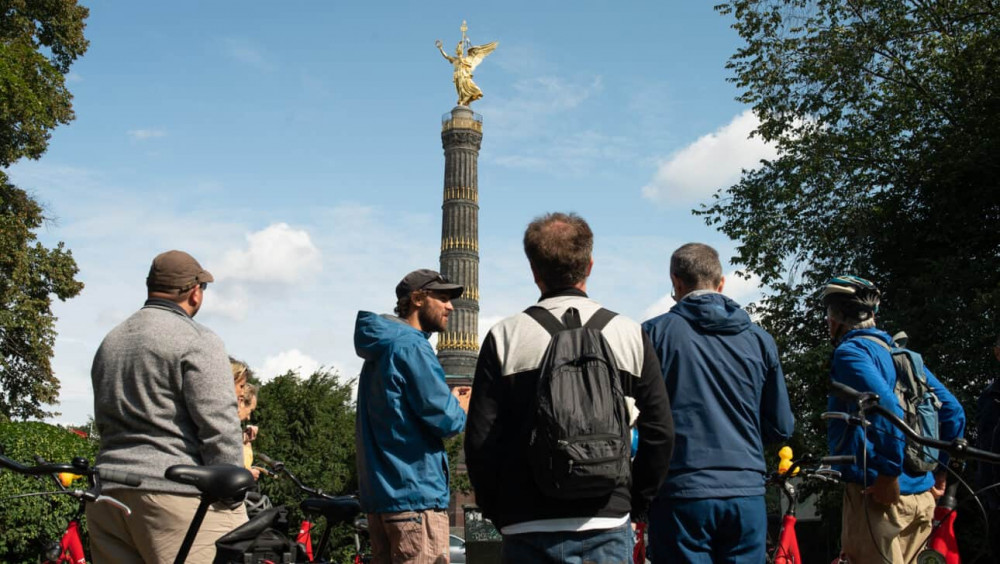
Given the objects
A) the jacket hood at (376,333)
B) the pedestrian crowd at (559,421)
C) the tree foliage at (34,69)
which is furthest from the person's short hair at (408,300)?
the tree foliage at (34,69)

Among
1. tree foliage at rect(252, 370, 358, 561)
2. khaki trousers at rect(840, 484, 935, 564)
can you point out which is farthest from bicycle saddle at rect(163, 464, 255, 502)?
tree foliage at rect(252, 370, 358, 561)

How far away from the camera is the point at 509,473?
10.4 ft

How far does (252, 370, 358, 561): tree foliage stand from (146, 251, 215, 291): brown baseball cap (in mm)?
9967

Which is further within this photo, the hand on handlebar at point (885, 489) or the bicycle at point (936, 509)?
the hand on handlebar at point (885, 489)

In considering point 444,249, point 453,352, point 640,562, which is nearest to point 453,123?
point 444,249

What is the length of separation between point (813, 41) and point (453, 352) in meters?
23.8

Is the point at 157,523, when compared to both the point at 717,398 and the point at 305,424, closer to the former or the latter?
the point at 717,398

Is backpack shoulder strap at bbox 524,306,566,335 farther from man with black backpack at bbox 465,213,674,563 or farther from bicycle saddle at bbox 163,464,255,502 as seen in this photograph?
bicycle saddle at bbox 163,464,255,502

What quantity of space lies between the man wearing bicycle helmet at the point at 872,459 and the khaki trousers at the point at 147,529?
2708 millimetres

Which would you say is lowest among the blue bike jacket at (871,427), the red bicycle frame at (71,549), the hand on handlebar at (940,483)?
the red bicycle frame at (71,549)

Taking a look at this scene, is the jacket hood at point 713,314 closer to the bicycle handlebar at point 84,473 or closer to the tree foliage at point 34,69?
the bicycle handlebar at point 84,473

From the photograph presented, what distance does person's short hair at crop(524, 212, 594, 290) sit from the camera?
3375 mm

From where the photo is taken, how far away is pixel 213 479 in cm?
324

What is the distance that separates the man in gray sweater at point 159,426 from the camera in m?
3.89
